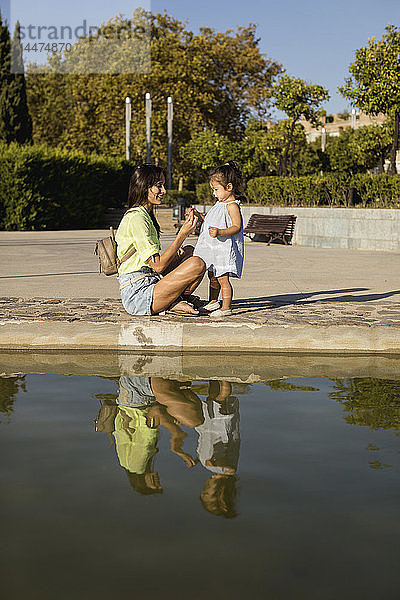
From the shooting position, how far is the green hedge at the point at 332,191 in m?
20.2

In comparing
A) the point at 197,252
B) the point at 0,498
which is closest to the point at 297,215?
the point at 197,252

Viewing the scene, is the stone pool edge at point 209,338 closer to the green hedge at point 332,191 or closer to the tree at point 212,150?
the green hedge at point 332,191

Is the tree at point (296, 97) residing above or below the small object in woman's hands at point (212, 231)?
above

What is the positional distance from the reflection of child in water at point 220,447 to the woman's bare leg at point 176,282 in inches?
65.0

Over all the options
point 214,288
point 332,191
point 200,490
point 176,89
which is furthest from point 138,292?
point 176,89

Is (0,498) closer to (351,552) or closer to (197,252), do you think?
(351,552)

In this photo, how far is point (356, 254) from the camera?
1658cm

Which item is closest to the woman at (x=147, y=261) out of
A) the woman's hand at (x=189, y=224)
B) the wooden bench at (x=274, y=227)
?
the woman's hand at (x=189, y=224)

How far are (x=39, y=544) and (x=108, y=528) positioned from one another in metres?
0.28

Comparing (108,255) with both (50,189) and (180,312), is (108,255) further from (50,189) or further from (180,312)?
(50,189)

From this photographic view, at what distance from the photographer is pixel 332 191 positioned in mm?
21516

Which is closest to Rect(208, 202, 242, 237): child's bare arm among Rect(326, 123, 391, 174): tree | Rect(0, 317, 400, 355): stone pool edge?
Rect(0, 317, 400, 355): stone pool edge

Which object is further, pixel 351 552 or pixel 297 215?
pixel 297 215

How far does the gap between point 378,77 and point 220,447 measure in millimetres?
20335
